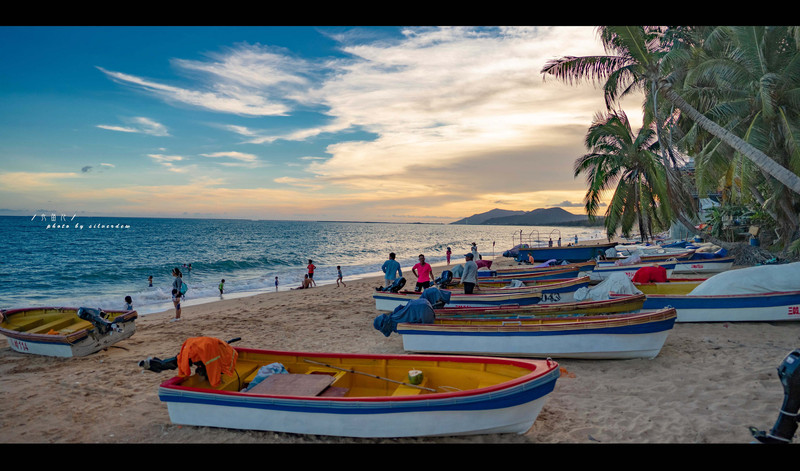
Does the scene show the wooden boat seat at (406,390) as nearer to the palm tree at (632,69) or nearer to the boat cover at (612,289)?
the boat cover at (612,289)

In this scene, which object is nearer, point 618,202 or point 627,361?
point 627,361

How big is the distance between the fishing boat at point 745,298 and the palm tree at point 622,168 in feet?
33.8

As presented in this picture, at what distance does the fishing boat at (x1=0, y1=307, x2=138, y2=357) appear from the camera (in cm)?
912

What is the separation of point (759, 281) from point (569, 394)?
240 inches

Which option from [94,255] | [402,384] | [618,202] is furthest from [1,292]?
[618,202]

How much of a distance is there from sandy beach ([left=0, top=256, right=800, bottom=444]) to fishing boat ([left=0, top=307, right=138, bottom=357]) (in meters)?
0.23

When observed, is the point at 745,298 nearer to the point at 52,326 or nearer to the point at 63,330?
the point at 63,330

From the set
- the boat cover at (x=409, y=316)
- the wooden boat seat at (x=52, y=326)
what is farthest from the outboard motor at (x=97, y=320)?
the boat cover at (x=409, y=316)

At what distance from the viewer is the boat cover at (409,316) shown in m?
8.23

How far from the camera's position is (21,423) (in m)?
5.98

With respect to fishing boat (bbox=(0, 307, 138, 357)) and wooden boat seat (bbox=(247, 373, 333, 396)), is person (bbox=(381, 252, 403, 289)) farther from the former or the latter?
wooden boat seat (bbox=(247, 373, 333, 396))

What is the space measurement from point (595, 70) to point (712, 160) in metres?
5.66

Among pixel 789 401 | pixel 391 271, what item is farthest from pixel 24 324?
pixel 789 401
